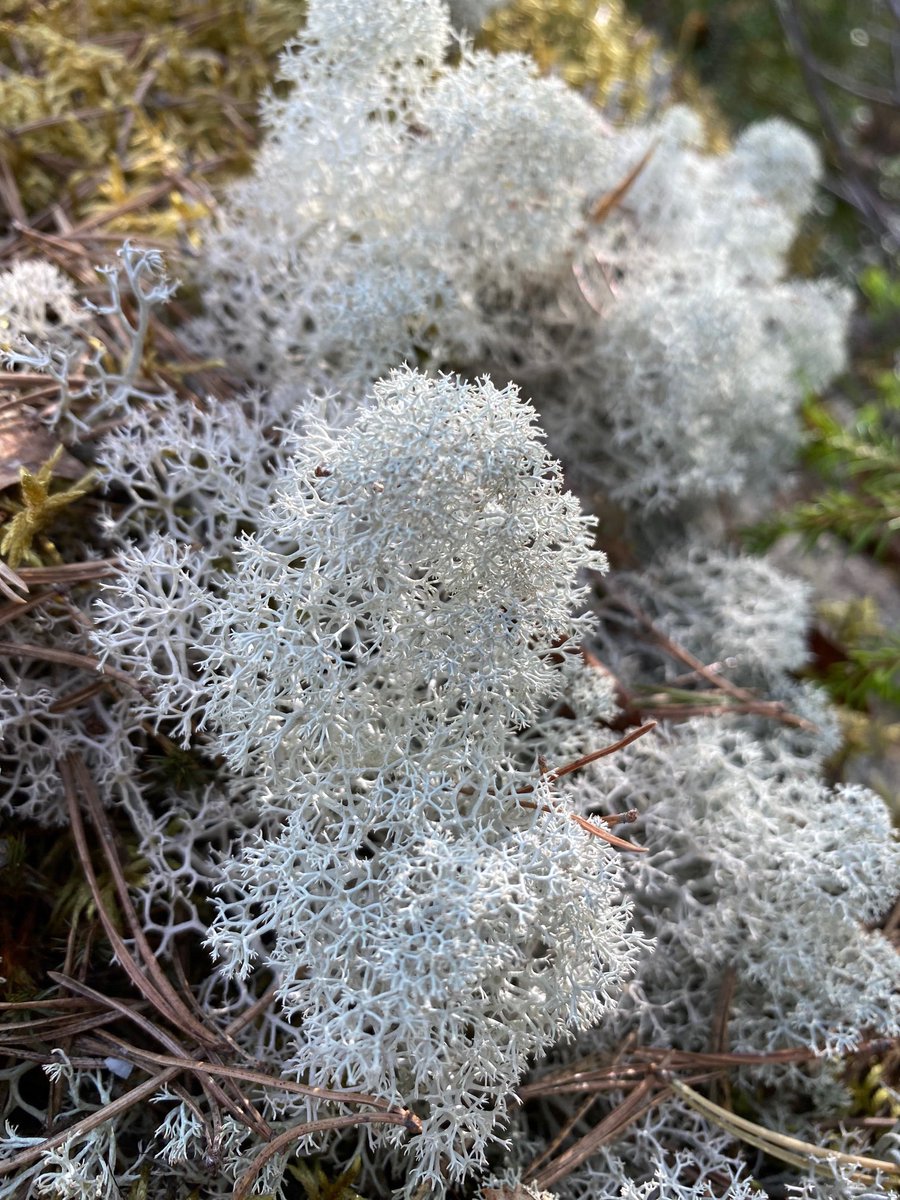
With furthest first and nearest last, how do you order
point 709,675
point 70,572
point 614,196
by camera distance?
1. point 614,196
2. point 709,675
3. point 70,572

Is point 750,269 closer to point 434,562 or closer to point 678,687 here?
point 678,687

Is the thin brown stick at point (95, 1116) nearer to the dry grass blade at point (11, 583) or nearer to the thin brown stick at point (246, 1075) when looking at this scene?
the thin brown stick at point (246, 1075)

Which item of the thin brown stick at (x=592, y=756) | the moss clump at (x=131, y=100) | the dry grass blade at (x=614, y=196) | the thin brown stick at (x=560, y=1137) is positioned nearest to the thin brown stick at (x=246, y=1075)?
the thin brown stick at (x=560, y=1137)

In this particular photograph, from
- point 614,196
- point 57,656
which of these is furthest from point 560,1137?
point 614,196

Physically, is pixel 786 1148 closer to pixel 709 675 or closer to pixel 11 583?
pixel 709 675

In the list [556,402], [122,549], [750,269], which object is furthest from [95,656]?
[750,269]

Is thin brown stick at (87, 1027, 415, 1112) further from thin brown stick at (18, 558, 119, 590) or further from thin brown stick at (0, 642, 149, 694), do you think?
thin brown stick at (18, 558, 119, 590)

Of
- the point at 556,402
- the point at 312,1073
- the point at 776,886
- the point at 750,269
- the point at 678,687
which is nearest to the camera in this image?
the point at 312,1073

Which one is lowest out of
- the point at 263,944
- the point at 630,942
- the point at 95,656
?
the point at 263,944
